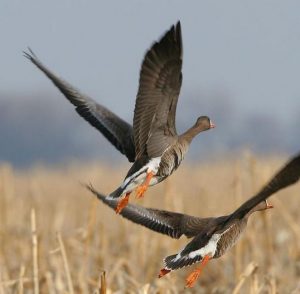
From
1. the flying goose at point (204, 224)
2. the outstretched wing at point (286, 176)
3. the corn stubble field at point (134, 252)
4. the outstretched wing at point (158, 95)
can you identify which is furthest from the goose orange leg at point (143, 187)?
the outstretched wing at point (286, 176)

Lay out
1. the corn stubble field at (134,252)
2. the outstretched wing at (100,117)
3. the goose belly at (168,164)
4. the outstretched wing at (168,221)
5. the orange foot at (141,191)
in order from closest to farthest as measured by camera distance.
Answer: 1. the orange foot at (141,191)
2. the goose belly at (168,164)
3. the outstretched wing at (168,221)
4. the outstretched wing at (100,117)
5. the corn stubble field at (134,252)

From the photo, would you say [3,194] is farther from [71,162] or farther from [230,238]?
[71,162]

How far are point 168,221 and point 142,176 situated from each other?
1.66 ft

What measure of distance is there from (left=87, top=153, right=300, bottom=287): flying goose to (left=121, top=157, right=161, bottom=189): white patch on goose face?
202 mm

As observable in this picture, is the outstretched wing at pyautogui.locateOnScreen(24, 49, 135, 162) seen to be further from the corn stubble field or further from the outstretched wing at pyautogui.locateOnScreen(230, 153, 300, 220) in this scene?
the outstretched wing at pyautogui.locateOnScreen(230, 153, 300, 220)

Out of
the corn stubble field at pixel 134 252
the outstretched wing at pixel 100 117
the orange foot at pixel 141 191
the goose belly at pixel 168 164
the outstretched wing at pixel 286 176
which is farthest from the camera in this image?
the corn stubble field at pixel 134 252

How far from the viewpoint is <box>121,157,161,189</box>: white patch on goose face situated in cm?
472

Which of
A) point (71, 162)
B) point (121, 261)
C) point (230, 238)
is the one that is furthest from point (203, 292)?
point (71, 162)

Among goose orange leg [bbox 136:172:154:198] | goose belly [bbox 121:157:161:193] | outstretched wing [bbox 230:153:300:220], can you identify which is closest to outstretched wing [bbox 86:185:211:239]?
goose belly [bbox 121:157:161:193]

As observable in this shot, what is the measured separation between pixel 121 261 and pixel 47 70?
2.69 m

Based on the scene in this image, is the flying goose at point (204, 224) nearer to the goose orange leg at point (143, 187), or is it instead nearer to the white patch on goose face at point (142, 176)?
the white patch on goose face at point (142, 176)

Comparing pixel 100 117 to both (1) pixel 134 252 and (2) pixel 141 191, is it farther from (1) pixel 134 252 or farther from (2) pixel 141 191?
(1) pixel 134 252

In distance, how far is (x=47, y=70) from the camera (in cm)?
591

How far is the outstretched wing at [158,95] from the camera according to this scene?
15.5ft
